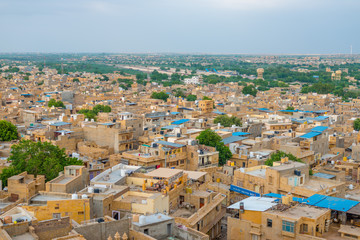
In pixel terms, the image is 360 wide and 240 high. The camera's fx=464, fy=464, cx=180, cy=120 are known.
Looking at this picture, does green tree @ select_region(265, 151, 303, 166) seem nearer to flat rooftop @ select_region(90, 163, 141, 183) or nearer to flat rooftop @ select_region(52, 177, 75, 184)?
flat rooftop @ select_region(90, 163, 141, 183)

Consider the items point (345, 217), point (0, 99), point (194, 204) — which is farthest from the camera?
point (0, 99)

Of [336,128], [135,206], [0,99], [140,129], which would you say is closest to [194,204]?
[135,206]

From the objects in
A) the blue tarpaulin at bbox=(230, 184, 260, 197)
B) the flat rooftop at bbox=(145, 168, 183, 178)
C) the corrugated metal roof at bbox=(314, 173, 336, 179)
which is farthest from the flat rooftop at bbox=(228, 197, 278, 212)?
the corrugated metal roof at bbox=(314, 173, 336, 179)

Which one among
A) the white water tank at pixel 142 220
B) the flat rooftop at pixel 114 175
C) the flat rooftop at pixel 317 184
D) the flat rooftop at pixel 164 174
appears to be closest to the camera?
the white water tank at pixel 142 220

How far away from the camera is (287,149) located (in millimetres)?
31031

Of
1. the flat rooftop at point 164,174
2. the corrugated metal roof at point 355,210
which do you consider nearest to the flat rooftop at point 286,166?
the flat rooftop at point 164,174

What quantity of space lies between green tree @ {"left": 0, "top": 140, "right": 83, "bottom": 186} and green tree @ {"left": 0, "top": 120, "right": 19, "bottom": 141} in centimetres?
1210

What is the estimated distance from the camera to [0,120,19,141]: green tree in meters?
36.5

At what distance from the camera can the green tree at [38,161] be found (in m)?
23.2

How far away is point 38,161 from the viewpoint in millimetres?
23828

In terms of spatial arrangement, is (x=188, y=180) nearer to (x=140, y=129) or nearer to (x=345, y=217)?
(x=345, y=217)

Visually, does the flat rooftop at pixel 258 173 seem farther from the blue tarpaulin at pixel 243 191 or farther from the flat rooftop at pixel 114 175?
the flat rooftop at pixel 114 175

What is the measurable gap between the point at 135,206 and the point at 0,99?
1999 inches

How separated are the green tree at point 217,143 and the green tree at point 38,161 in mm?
9718
